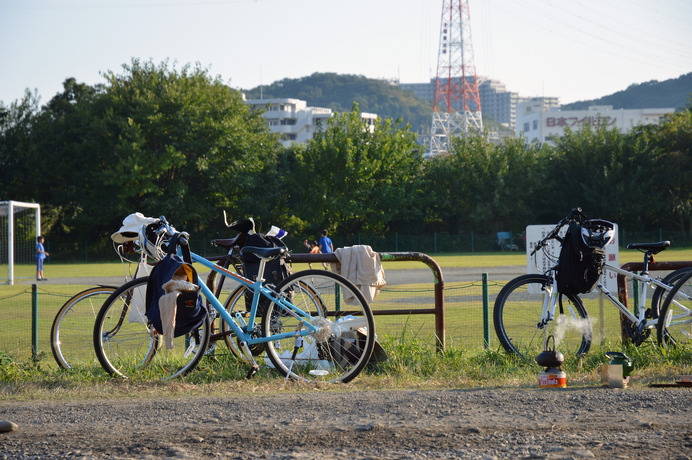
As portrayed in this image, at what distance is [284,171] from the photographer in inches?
2066

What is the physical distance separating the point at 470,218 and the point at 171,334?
160 ft

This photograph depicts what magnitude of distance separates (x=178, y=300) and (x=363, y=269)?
1.79m

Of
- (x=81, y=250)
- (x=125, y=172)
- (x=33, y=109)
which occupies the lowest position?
(x=81, y=250)

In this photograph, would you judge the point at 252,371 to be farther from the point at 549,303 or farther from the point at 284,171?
the point at 284,171

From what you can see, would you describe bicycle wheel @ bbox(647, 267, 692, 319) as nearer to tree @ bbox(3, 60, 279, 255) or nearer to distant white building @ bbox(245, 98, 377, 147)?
tree @ bbox(3, 60, 279, 255)

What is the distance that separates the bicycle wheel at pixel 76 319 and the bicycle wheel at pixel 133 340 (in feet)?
1.09

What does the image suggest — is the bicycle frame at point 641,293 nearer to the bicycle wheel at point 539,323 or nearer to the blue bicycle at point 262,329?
the bicycle wheel at point 539,323

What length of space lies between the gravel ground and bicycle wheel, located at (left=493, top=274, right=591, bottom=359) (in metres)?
1.27

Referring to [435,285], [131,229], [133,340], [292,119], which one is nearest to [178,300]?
[133,340]

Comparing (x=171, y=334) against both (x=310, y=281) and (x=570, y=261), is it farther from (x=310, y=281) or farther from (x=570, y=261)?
(x=570, y=261)

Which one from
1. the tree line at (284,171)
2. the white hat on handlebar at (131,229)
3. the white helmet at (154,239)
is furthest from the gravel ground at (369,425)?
the tree line at (284,171)

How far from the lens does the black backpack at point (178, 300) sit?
5.38 m

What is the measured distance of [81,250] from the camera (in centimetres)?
4731

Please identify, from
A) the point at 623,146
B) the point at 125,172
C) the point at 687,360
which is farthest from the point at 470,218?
the point at 687,360
